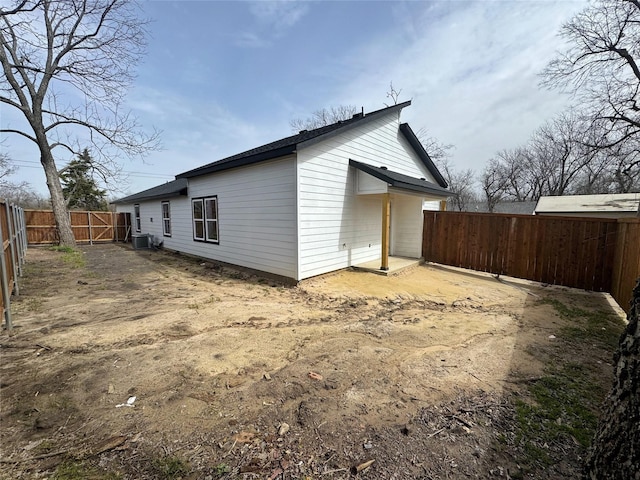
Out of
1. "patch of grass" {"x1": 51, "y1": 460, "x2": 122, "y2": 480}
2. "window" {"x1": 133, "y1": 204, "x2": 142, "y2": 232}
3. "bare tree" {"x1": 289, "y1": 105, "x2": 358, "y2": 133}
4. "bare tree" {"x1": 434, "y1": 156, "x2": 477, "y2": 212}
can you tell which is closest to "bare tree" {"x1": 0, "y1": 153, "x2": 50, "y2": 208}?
"window" {"x1": 133, "y1": 204, "x2": 142, "y2": 232}

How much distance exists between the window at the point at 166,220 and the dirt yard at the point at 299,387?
304 inches

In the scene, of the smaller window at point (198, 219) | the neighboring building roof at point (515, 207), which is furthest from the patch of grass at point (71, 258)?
the neighboring building roof at point (515, 207)

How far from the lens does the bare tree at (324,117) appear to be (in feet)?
86.9

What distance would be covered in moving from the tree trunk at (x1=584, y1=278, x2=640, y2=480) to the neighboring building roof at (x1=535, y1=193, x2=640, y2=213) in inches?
915

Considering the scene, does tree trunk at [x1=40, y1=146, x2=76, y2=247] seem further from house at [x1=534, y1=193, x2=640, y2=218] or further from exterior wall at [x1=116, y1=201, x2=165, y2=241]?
house at [x1=534, y1=193, x2=640, y2=218]

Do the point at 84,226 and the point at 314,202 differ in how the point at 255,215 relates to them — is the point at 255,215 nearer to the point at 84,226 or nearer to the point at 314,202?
the point at 314,202

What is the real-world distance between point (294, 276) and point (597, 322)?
601cm

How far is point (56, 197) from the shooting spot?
13008 millimetres

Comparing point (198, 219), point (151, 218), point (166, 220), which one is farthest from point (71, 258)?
point (198, 219)

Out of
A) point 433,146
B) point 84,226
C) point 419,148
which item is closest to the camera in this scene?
point 419,148

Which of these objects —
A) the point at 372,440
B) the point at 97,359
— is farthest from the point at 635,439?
the point at 97,359

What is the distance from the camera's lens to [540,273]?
7285 mm

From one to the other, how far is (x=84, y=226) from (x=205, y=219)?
12640 mm

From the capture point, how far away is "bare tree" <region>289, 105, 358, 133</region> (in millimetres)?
26495
